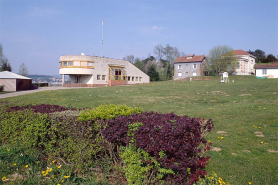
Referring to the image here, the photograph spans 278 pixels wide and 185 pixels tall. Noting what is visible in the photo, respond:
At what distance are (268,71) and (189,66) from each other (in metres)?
23.2

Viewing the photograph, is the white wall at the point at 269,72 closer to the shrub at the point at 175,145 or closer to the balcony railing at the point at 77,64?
the balcony railing at the point at 77,64

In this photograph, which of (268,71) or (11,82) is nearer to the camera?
(11,82)

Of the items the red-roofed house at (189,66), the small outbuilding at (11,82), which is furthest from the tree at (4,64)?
the red-roofed house at (189,66)

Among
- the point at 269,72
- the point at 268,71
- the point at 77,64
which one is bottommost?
the point at 269,72

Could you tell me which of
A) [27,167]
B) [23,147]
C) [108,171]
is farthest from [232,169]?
[23,147]

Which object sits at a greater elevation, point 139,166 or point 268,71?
point 268,71

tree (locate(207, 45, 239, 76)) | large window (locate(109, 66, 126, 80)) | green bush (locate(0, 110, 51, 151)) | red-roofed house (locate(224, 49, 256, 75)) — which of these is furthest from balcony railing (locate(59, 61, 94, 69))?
red-roofed house (locate(224, 49, 256, 75))

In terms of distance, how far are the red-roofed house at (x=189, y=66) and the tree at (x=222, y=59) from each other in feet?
31.5

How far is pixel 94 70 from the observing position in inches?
1614

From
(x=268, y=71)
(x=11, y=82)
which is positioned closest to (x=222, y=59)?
(x=268, y=71)

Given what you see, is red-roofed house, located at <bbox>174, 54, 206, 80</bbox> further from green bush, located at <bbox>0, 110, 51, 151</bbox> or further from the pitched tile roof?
green bush, located at <bbox>0, 110, 51, 151</bbox>

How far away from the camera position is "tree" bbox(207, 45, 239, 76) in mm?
54656

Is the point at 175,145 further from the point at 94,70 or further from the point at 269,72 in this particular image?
the point at 269,72

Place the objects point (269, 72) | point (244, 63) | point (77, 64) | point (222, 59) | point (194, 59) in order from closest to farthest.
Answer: point (77, 64) → point (269, 72) → point (222, 59) → point (244, 63) → point (194, 59)
